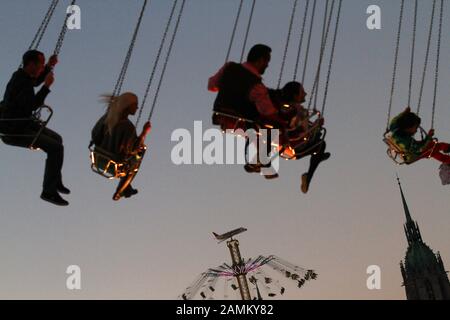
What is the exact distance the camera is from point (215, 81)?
7.52 m

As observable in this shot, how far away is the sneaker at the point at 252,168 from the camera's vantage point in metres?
7.79

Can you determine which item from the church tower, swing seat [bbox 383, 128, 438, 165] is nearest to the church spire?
the church tower

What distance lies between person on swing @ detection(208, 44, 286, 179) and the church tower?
4071 inches

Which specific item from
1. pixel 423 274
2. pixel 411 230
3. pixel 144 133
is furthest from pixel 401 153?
pixel 411 230

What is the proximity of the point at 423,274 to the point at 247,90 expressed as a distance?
10726 cm

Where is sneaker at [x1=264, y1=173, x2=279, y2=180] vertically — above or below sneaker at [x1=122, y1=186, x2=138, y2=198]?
above

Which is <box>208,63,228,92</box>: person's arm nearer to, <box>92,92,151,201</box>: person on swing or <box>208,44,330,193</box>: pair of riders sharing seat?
<box>208,44,330,193</box>: pair of riders sharing seat

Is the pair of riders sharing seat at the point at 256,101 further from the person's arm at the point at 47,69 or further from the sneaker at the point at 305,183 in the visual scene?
the person's arm at the point at 47,69

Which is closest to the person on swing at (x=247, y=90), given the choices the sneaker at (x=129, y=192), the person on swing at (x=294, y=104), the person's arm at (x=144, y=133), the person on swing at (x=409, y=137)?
the person on swing at (x=294, y=104)

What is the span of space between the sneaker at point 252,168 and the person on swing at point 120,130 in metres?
1.35

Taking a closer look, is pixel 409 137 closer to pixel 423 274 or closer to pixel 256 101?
pixel 256 101

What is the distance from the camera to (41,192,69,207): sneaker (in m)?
7.44
